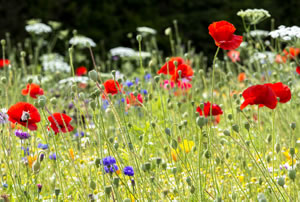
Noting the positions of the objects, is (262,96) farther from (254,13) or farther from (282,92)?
(254,13)

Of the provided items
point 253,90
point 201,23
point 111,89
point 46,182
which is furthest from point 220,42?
point 201,23

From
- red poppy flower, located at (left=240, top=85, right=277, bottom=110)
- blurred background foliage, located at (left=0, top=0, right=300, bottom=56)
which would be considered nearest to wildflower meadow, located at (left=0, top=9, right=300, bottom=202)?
red poppy flower, located at (left=240, top=85, right=277, bottom=110)

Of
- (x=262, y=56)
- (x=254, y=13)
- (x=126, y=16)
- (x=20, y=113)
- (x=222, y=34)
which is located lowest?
(x=20, y=113)

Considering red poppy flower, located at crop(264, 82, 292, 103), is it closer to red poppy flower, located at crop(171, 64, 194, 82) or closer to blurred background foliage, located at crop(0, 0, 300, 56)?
red poppy flower, located at crop(171, 64, 194, 82)

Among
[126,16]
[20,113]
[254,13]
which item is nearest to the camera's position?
[20,113]

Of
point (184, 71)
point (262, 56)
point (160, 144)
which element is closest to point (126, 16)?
point (262, 56)

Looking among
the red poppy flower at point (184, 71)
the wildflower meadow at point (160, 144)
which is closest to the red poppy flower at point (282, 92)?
the wildflower meadow at point (160, 144)

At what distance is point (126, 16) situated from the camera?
670cm

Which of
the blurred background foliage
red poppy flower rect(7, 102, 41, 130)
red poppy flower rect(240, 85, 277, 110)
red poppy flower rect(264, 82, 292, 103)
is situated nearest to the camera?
red poppy flower rect(240, 85, 277, 110)

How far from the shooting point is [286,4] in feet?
25.9

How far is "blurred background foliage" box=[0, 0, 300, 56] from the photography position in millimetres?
6250

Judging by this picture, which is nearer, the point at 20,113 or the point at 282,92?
the point at 282,92

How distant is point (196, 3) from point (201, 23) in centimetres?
34

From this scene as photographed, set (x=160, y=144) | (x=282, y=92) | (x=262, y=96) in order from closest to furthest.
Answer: (x=262, y=96)
(x=282, y=92)
(x=160, y=144)
